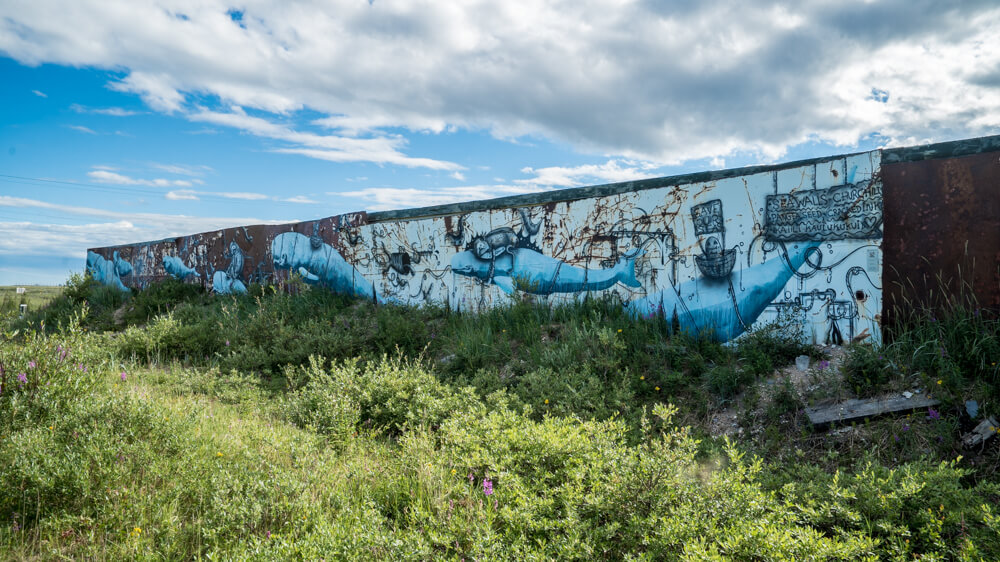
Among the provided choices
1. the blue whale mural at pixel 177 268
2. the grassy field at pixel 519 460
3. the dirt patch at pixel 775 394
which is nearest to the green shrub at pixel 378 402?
the grassy field at pixel 519 460

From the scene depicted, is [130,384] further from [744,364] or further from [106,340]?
[744,364]

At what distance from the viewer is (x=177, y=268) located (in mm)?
16828

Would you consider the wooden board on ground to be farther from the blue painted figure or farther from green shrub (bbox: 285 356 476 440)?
the blue painted figure

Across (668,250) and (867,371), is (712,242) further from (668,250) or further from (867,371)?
(867,371)

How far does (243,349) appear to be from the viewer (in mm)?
7621

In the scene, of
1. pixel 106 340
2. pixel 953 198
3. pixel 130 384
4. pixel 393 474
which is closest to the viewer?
pixel 393 474

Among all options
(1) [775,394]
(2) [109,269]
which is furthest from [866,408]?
(2) [109,269]

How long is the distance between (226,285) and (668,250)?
12507mm

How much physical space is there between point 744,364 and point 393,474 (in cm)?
398

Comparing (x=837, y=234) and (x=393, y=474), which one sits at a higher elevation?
(x=837, y=234)

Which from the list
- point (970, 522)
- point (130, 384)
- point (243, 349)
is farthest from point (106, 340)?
point (970, 522)

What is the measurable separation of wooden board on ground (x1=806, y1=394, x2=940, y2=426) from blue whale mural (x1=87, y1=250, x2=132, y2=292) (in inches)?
845

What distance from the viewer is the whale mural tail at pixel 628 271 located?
7438 mm

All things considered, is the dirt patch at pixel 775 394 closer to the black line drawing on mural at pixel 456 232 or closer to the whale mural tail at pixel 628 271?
the whale mural tail at pixel 628 271
